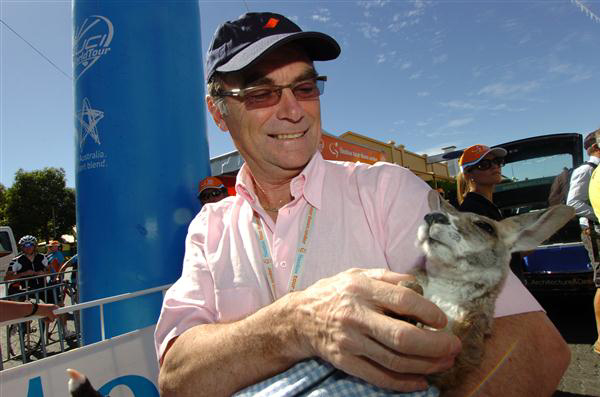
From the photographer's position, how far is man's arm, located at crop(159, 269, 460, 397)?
779mm

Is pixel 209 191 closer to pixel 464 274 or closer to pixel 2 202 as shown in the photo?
pixel 464 274

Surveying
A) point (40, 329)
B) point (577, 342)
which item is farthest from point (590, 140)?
point (40, 329)

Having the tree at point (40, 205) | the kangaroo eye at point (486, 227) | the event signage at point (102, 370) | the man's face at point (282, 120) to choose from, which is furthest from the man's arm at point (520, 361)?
the tree at point (40, 205)

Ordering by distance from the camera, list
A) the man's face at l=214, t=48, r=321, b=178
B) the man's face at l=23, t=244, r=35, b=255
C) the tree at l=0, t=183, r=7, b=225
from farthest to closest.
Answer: the tree at l=0, t=183, r=7, b=225
the man's face at l=23, t=244, r=35, b=255
the man's face at l=214, t=48, r=321, b=178

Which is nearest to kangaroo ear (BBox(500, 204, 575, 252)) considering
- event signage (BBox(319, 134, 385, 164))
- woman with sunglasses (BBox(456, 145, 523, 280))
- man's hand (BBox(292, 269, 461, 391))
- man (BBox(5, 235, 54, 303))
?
man's hand (BBox(292, 269, 461, 391))

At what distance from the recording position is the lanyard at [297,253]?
4.30ft

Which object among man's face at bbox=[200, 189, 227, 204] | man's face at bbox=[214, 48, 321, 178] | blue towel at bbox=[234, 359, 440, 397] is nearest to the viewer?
blue towel at bbox=[234, 359, 440, 397]

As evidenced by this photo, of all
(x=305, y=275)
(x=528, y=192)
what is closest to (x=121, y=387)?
(x=305, y=275)

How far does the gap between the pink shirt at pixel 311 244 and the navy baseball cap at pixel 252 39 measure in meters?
0.54

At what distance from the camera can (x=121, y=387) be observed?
332cm

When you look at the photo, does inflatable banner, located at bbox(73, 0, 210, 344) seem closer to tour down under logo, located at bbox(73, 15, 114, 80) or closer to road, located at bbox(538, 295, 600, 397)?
tour down under logo, located at bbox(73, 15, 114, 80)

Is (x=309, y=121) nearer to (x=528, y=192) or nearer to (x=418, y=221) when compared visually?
(x=418, y=221)

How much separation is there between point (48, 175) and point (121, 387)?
5659cm

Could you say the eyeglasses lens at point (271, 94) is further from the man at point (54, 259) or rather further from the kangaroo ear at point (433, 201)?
the man at point (54, 259)
